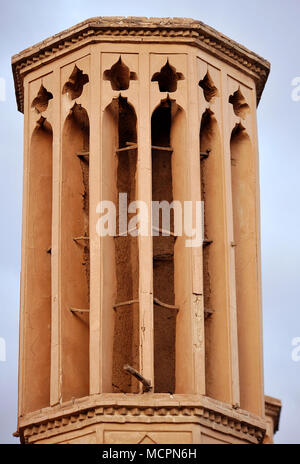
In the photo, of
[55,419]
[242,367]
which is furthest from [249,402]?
[55,419]

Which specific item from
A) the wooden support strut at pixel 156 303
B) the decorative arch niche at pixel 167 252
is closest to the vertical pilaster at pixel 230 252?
the decorative arch niche at pixel 167 252

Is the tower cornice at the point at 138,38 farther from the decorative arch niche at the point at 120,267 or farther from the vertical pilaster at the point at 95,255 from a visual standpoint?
the decorative arch niche at the point at 120,267

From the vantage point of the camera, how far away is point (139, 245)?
3284 cm

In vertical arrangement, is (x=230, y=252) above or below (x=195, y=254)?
above

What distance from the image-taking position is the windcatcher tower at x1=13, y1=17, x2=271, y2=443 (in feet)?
106

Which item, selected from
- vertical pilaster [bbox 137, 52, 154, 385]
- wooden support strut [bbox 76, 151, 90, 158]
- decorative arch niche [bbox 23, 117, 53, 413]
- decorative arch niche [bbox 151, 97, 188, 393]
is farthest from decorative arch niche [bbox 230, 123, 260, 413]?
decorative arch niche [bbox 23, 117, 53, 413]

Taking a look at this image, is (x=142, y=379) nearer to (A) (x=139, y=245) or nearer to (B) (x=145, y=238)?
(A) (x=139, y=245)

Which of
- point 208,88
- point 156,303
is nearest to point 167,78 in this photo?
point 208,88

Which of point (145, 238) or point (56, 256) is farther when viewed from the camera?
point (56, 256)

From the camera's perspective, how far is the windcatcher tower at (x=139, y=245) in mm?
32250

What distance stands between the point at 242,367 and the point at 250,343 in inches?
16.4

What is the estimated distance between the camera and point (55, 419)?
106 feet

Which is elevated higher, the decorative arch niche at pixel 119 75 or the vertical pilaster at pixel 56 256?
the decorative arch niche at pixel 119 75

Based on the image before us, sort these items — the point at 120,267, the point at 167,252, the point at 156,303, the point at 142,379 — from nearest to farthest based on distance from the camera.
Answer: the point at 142,379 < the point at 156,303 < the point at 120,267 < the point at 167,252
